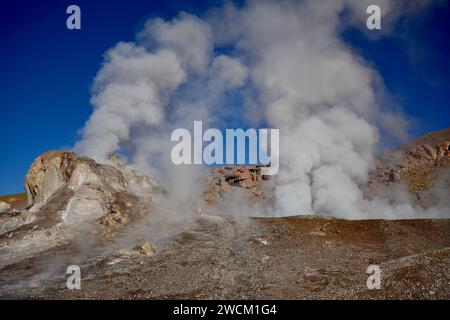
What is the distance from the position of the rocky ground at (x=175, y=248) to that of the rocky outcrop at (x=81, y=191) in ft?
0.53

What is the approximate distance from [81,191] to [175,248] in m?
20.1

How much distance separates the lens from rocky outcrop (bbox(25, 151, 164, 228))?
48062 mm

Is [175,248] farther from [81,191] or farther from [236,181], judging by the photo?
[236,181]

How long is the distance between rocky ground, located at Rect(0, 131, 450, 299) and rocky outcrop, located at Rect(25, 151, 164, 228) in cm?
16

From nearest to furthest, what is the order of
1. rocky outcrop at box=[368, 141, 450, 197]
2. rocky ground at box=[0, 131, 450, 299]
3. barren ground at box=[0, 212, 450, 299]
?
barren ground at box=[0, 212, 450, 299] < rocky ground at box=[0, 131, 450, 299] < rocky outcrop at box=[368, 141, 450, 197]

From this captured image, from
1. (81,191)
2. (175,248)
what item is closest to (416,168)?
(175,248)

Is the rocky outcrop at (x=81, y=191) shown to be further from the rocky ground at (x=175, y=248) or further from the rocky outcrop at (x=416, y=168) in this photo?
the rocky outcrop at (x=416, y=168)

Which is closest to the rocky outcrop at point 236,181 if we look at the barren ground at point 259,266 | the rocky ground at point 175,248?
the rocky ground at point 175,248

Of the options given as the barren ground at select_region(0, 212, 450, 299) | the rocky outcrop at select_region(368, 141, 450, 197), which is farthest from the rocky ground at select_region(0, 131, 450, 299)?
the rocky outcrop at select_region(368, 141, 450, 197)

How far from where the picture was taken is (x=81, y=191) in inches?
2012

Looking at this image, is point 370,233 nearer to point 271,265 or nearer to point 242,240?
point 242,240

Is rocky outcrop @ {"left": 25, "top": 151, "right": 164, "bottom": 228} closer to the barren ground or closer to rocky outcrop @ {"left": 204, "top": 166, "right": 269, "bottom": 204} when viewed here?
the barren ground
